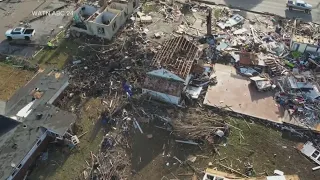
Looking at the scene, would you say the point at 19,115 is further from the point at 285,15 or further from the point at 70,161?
the point at 285,15

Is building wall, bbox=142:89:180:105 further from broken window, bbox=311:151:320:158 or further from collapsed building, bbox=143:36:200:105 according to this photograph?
broken window, bbox=311:151:320:158

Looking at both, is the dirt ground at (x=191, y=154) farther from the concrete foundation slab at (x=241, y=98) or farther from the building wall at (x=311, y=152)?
the concrete foundation slab at (x=241, y=98)

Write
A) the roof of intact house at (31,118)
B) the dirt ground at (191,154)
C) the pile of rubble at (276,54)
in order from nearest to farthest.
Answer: the roof of intact house at (31,118), the dirt ground at (191,154), the pile of rubble at (276,54)

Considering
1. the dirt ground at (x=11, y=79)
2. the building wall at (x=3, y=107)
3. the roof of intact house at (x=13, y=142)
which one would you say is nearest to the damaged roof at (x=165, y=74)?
the roof of intact house at (x=13, y=142)

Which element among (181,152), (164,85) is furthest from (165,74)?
(181,152)

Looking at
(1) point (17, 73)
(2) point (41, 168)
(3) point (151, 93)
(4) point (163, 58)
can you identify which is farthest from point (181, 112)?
(1) point (17, 73)
